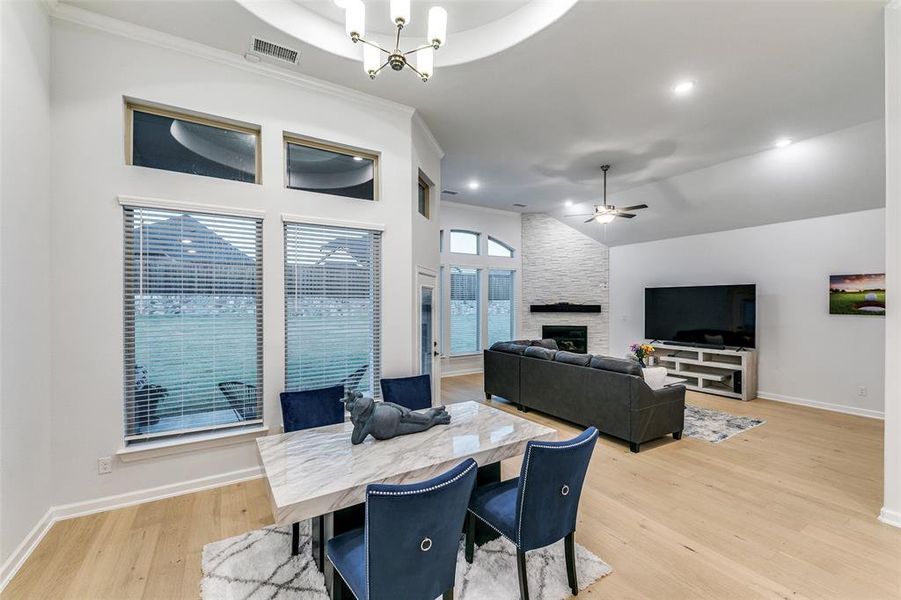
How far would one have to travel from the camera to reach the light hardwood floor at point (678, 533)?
6.82 ft

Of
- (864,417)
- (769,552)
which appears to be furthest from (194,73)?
(864,417)

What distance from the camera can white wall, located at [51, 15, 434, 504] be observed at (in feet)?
8.76

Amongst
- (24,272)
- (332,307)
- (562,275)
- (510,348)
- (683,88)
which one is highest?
(683,88)

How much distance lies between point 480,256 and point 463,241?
493 millimetres

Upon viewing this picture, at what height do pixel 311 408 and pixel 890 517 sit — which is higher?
pixel 311 408

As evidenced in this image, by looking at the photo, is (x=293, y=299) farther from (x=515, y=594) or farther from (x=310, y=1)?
(x=515, y=594)

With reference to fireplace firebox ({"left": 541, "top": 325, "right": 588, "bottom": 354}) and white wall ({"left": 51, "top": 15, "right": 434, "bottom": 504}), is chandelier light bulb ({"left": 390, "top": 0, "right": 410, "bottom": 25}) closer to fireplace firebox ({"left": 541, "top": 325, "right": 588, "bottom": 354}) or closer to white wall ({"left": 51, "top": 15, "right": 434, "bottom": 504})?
white wall ({"left": 51, "top": 15, "right": 434, "bottom": 504})

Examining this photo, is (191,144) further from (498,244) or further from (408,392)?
(498,244)

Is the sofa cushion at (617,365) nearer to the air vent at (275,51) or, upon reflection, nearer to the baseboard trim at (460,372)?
the baseboard trim at (460,372)

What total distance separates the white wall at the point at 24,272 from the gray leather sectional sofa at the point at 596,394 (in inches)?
181

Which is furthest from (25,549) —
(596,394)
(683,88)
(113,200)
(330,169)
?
(683,88)

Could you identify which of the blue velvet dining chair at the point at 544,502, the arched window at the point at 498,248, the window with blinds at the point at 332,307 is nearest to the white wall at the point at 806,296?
the arched window at the point at 498,248

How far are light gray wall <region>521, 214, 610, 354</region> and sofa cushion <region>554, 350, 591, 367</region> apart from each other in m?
3.81

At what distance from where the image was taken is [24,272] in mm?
Answer: 2338
